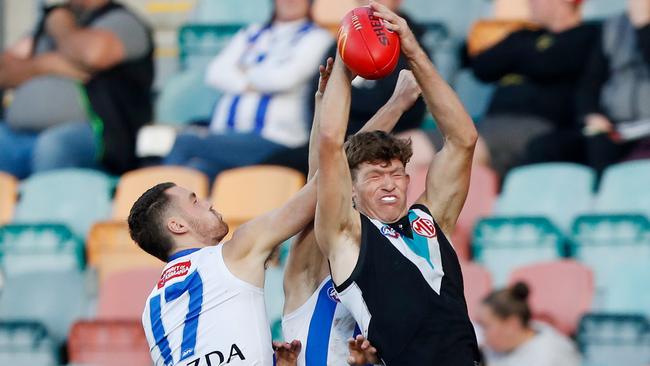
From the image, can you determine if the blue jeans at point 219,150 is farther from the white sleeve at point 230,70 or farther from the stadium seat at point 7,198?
the stadium seat at point 7,198

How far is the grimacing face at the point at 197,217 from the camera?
5605 mm

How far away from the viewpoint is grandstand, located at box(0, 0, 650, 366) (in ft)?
26.2

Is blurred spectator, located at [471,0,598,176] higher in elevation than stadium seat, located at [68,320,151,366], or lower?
higher

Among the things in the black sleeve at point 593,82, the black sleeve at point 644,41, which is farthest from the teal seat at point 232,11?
the black sleeve at point 644,41

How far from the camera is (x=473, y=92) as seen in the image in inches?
391

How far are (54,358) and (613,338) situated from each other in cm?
291

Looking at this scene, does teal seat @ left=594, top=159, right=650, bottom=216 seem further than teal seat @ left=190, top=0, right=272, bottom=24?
No

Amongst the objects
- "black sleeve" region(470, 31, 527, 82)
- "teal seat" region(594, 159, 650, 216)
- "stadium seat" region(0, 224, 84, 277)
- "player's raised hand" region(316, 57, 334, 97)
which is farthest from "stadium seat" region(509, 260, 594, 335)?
"player's raised hand" region(316, 57, 334, 97)

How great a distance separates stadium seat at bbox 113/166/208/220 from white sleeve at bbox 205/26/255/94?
0.73m

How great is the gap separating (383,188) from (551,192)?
3482 mm

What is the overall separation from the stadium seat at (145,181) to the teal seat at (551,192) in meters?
1.73

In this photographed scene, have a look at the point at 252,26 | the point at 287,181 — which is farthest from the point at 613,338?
the point at 252,26

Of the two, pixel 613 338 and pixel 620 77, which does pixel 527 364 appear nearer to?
pixel 613 338

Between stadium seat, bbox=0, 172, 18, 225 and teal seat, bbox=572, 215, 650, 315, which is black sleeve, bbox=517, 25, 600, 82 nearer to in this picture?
teal seat, bbox=572, 215, 650, 315
